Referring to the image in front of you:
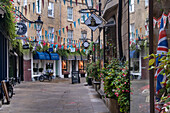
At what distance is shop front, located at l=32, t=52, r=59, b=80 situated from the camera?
28406mm

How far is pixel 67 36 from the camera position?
34.4 meters

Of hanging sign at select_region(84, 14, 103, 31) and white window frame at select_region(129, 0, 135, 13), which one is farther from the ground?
hanging sign at select_region(84, 14, 103, 31)

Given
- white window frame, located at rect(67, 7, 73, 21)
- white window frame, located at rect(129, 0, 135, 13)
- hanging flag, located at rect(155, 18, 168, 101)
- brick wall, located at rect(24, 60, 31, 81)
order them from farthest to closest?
1. white window frame, located at rect(67, 7, 73, 21)
2. brick wall, located at rect(24, 60, 31, 81)
3. white window frame, located at rect(129, 0, 135, 13)
4. hanging flag, located at rect(155, 18, 168, 101)

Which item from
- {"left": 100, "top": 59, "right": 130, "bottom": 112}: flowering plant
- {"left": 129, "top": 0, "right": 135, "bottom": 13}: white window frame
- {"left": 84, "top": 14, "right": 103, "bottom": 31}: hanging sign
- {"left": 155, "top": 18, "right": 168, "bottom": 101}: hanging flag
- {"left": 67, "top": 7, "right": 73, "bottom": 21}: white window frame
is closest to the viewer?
{"left": 155, "top": 18, "right": 168, "bottom": 101}: hanging flag

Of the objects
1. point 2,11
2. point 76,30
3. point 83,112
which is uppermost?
point 76,30

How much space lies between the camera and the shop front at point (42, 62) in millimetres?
28406

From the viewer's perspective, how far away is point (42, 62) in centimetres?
3111

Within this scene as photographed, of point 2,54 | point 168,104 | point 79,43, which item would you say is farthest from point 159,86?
point 79,43

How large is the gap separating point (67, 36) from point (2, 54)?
22.8 metres

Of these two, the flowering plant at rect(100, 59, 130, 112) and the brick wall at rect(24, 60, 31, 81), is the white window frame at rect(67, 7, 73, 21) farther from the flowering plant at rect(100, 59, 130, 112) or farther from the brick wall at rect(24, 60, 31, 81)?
the flowering plant at rect(100, 59, 130, 112)

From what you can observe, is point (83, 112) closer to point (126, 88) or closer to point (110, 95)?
point (110, 95)

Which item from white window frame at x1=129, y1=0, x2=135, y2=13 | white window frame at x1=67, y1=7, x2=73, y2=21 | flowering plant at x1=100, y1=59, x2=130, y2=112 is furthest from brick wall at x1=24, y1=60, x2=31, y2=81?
white window frame at x1=129, y1=0, x2=135, y2=13

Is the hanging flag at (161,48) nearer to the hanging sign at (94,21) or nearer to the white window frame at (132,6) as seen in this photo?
the white window frame at (132,6)

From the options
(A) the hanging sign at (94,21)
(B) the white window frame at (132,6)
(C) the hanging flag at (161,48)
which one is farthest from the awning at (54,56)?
(C) the hanging flag at (161,48)
